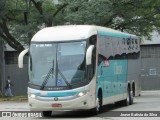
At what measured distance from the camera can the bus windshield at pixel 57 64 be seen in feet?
63.1

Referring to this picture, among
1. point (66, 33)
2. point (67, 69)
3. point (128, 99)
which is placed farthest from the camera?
point (128, 99)

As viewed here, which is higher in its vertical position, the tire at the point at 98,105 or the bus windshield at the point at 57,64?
the bus windshield at the point at 57,64

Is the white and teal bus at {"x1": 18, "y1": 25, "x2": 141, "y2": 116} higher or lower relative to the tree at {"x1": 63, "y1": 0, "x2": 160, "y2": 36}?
lower

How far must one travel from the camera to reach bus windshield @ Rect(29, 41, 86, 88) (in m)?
19.2

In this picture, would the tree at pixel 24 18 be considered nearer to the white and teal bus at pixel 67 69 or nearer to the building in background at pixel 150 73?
the white and teal bus at pixel 67 69

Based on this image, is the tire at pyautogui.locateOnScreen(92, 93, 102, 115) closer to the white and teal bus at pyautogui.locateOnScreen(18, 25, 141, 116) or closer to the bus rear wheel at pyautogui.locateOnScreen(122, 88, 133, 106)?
the white and teal bus at pyautogui.locateOnScreen(18, 25, 141, 116)

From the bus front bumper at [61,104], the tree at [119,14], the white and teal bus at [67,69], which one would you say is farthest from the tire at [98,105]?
the tree at [119,14]

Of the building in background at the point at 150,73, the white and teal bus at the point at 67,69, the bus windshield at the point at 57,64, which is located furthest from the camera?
the building in background at the point at 150,73

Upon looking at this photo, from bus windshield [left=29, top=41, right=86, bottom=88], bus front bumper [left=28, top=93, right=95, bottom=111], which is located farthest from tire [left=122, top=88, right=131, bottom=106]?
bus windshield [left=29, top=41, right=86, bottom=88]

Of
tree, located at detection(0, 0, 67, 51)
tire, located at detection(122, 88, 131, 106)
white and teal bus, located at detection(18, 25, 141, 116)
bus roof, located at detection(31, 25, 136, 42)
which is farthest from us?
tree, located at detection(0, 0, 67, 51)

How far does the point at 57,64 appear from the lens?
1944 cm

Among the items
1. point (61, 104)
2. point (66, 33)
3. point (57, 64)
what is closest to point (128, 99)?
point (66, 33)

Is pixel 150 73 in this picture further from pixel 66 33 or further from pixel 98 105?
pixel 66 33

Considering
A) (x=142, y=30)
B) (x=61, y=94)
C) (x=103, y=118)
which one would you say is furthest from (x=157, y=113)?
(x=142, y=30)
